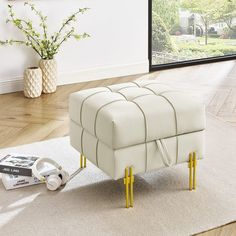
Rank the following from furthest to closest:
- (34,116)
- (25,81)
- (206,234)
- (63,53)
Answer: (63,53)
(25,81)
(34,116)
(206,234)

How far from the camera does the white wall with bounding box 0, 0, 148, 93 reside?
14.9 ft

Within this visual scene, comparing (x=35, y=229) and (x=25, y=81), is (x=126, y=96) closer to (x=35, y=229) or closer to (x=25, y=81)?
(x=35, y=229)

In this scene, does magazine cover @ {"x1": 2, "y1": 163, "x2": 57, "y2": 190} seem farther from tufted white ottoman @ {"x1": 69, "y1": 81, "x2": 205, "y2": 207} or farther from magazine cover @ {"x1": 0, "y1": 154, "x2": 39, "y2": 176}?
tufted white ottoman @ {"x1": 69, "y1": 81, "x2": 205, "y2": 207}

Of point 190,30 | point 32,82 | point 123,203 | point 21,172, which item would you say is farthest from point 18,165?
point 190,30

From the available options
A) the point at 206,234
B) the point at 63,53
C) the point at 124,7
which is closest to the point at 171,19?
the point at 124,7

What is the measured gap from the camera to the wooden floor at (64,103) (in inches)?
144

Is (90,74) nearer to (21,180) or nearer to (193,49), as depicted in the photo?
(193,49)

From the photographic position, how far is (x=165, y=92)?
2.79 meters

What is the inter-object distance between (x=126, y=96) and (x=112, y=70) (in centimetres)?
229

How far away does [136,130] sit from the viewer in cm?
253

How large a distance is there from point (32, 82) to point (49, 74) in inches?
6.9

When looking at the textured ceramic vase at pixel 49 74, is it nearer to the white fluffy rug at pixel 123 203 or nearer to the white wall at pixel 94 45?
the white wall at pixel 94 45

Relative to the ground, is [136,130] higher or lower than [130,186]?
higher

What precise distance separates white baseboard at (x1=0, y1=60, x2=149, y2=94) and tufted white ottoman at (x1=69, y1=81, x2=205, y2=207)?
1883 millimetres
